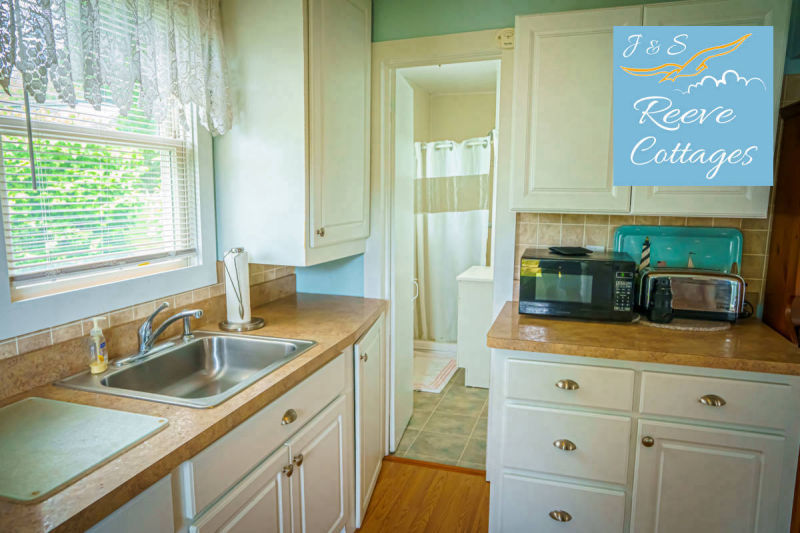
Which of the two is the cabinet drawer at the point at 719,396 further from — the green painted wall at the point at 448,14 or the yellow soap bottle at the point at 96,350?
the yellow soap bottle at the point at 96,350

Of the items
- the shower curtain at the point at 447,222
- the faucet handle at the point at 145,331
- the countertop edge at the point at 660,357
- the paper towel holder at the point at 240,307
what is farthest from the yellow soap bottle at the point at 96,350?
the shower curtain at the point at 447,222

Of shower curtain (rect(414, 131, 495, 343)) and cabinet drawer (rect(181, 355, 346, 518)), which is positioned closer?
cabinet drawer (rect(181, 355, 346, 518))

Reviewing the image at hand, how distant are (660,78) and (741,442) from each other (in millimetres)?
1229

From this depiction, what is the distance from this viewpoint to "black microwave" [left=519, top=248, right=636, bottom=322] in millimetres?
1969

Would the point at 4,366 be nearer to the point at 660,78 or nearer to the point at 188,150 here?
the point at 188,150

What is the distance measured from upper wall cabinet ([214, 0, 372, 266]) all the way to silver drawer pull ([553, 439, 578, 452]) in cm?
115

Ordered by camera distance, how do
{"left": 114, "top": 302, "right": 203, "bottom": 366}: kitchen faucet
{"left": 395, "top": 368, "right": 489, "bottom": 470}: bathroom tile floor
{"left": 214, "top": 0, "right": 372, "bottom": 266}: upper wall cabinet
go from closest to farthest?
{"left": 114, "top": 302, "right": 203, "bottom": 366}: kitchen faucet → {"left": 214, "top": 0, "right": 372, "bottom": 266}: upper wall cabinet → {"left": 395, "top": 368, "right": 489, "bottom": 470}: bathroom tile floor

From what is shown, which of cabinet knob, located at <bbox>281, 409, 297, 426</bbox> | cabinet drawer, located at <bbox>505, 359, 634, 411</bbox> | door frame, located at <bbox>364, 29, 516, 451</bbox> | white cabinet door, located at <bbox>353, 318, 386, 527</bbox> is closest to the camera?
cabinet knob, located at <bbox>281, 409, 297, 426</bbox>

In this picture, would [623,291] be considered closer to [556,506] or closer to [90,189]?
[556,506]

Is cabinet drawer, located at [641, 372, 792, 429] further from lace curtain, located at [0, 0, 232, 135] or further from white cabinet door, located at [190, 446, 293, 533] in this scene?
lace curtain, located at [0, 0, 232, 135]

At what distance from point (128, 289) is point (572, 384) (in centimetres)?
154

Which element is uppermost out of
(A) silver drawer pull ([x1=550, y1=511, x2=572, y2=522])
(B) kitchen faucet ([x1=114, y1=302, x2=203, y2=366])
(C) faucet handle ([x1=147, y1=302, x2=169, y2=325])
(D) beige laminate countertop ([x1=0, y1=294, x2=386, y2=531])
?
(C) faucet handle ([x1=147, y1=302, x2=169, y2=325])

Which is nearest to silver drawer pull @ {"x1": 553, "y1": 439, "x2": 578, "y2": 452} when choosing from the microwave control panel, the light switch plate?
the microwave control panel

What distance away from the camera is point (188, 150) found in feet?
6.21
